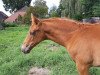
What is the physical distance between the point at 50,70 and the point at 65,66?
45 cm

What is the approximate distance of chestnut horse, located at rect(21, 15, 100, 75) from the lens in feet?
22.5

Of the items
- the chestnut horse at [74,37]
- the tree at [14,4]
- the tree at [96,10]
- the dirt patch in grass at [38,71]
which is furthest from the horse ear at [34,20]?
the tree at [14,4]

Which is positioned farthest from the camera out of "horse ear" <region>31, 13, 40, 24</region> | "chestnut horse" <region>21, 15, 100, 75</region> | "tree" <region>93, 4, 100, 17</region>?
"tree" <region>93, 4, 100, 17</region>

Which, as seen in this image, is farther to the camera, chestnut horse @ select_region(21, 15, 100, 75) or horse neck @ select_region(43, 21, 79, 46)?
horse neck @ select_region(43, 21, 79, 46)

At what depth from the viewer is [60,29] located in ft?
23.9

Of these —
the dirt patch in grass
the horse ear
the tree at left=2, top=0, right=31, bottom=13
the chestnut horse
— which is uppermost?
the horse ear

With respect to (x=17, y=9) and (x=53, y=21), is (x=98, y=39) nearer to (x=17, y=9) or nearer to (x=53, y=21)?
(x=53, y=21)

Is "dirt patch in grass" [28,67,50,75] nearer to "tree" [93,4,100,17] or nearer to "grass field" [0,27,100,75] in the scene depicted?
"grass field" [0,27,100,75]

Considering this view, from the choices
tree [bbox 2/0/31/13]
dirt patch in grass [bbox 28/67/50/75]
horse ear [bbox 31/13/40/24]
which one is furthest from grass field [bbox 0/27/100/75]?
tree [bbox 2/0/31/13]

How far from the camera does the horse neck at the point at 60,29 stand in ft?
23.8

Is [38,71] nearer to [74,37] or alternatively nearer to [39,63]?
[39,63]

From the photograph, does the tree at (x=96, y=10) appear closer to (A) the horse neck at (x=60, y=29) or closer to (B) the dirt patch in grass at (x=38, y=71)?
(B) the dirt patch in grass at (x=38, y=71)

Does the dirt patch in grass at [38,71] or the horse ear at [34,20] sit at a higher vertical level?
the horse ear at [34,20]

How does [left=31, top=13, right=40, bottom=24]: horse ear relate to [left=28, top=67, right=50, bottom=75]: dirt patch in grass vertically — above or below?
above
